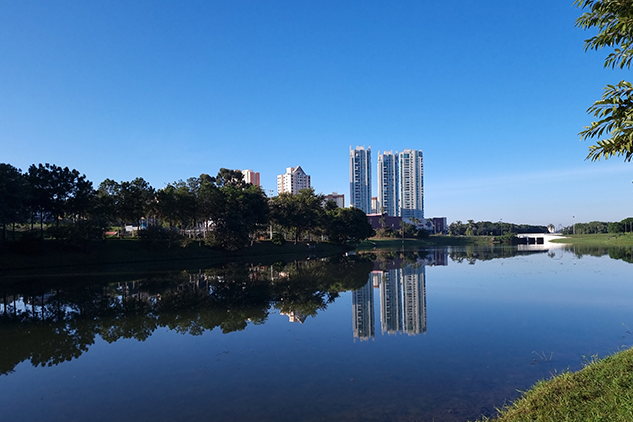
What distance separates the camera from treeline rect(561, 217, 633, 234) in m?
127

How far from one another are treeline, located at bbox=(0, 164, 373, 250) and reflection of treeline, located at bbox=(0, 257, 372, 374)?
17.7 m

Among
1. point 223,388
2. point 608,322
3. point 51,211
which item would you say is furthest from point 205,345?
point 51,211

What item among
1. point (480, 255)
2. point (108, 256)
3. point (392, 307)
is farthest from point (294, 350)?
point (480, 255)

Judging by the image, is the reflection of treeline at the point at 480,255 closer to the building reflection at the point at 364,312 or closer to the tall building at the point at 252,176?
the building reflection at the point at 364,312

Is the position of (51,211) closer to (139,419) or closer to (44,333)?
(44,333)

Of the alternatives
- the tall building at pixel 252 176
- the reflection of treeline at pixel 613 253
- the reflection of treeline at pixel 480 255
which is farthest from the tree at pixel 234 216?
the tall building at pixel 252 176

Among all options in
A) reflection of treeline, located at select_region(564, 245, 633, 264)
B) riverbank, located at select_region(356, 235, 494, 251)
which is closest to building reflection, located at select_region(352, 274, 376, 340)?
reflection of treeline, located at select_region(564, 245, 633, 264)

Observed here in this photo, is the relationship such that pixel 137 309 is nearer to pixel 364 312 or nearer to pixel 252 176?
pixel 364 312

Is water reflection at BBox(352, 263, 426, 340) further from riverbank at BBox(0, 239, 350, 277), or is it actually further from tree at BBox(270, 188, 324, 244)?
tree at BBox(270, 188, 324, 244)

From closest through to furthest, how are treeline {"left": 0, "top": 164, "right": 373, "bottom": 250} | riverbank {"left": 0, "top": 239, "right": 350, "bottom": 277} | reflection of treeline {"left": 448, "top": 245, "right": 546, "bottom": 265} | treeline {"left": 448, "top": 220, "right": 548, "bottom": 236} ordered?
riverbank {"left": 0, "top": 239, "right": 350, "bottom": 277}
treeline {"left": 0, "top": 164, "right": 373, "bottom": 250}
reflection of treeline {"left": 448, "top": 245, "right": 546, "bottom": 265}
treeline {"left": 448, "top": 220, "right": 548, "bottom": 236}

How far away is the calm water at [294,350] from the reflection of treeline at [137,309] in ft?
0.36

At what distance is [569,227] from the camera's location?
579 feet

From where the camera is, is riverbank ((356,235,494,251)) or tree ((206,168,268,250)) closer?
tree ((206,168,268,250))

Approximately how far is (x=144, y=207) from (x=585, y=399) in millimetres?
56049
